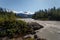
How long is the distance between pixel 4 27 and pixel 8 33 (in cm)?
235

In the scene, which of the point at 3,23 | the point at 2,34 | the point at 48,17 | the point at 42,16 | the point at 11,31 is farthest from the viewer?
the point at 42,16

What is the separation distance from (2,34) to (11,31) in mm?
1758

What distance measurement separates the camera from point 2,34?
19.2 metres

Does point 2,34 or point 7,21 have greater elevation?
point 7,21

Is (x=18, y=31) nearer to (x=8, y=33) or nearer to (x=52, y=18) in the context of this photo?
(x=8, y=33)

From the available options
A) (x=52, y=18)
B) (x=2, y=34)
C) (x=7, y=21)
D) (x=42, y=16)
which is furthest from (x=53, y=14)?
(x=2, y=34)

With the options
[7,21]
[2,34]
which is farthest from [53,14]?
[2,34]

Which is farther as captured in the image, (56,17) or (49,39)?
(56,17)

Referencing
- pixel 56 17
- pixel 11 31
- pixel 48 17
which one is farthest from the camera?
pixel 48 17

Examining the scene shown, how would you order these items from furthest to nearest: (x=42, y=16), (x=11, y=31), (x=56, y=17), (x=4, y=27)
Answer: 1. (x=42, y=16)
2. (x=56, y=17)
3. (x=4, y=27)
4. (x=11, y=31)

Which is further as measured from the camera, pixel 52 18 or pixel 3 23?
pixel 52 18

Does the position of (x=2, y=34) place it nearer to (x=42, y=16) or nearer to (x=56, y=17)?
(x=56, y=17)

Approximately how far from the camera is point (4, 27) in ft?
72.0

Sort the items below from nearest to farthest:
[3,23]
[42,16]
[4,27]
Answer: [4,27], [3,23], [42,16]
